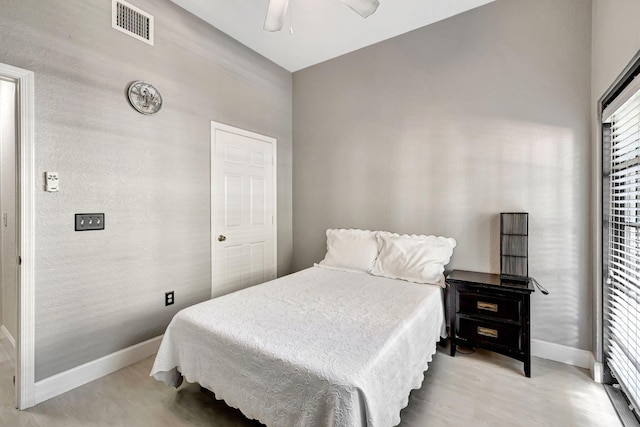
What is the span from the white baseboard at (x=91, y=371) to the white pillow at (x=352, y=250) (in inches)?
68.5

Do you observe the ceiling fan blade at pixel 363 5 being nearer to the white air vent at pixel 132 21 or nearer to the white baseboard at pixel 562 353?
the white air vent at pixel 132 21

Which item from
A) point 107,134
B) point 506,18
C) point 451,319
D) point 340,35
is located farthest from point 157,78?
point 451,319

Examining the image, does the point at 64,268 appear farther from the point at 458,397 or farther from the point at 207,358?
the point at 458,397

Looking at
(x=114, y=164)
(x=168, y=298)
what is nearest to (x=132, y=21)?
(x=114, y=164)

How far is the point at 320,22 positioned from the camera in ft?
9.09

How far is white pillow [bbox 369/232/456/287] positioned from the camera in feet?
8.28

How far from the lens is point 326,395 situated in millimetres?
1176

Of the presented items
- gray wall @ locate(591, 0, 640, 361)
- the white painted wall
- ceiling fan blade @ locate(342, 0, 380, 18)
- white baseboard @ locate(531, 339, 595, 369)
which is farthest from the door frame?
white baseboard @ locate(531, 339, 595, 369)

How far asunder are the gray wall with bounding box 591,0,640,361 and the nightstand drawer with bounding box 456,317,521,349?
54 cm

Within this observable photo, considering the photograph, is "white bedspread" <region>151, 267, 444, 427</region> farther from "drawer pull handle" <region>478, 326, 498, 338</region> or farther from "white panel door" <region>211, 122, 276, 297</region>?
"white panel door" <region>211, 122, 276, 297</region>

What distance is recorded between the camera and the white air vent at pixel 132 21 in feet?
7.05

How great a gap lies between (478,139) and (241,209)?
2430 mm

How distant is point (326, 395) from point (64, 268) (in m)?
1.93

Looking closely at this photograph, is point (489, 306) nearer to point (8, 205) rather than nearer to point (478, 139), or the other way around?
point (478, 139)
